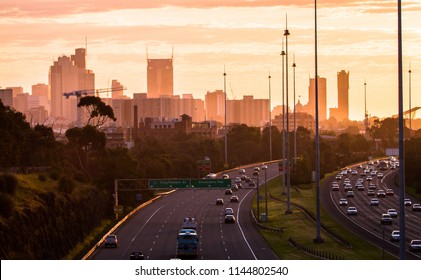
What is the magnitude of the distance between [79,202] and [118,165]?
36294 mm

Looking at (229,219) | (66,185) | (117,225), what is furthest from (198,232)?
(66,185)

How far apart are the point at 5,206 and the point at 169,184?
164 feet

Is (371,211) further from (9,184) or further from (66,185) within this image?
(9,184)

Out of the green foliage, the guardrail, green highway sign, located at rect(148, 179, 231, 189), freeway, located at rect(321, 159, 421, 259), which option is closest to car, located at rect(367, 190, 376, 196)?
freeway, located at rect(321, 159, 421, 259)

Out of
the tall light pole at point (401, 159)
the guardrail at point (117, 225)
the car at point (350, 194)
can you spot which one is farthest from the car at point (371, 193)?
the tall light pole at point (401, 159)

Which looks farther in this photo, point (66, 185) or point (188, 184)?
point (188, 184)

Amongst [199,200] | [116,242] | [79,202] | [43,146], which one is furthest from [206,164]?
[116,242]

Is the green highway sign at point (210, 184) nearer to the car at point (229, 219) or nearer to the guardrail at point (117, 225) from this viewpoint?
the car at point (229, 219)

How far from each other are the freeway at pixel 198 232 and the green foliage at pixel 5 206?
8167mm

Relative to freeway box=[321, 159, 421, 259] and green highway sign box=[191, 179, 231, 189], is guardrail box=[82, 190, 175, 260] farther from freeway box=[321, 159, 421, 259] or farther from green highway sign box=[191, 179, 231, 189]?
freeway box=[321, 159, 421, 259]

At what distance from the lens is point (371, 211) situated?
397 feet

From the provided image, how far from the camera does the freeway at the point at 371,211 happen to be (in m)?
88.2

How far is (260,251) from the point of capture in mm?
77125

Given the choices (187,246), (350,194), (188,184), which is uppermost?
(188,184)
